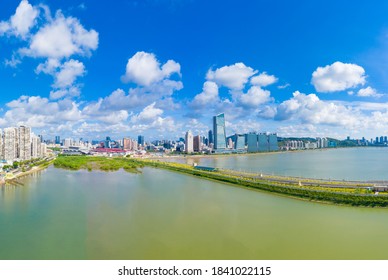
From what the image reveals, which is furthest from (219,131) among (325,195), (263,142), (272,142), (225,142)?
(325,195)

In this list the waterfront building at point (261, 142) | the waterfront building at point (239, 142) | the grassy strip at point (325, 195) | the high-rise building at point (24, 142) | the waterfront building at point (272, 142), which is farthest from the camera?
the waterfront building at point (272, 142)

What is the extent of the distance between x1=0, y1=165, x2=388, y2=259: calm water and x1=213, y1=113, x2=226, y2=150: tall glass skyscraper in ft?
105

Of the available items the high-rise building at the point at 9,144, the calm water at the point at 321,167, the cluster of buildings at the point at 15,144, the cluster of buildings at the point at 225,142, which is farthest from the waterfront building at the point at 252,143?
the high-rise building at the point at 9,144

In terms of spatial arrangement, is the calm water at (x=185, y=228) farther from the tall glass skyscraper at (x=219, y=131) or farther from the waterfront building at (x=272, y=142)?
the waterfront building at (x=272, y=142)

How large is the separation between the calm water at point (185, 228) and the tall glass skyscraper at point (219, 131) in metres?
32.2

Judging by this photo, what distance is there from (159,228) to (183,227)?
0.49m

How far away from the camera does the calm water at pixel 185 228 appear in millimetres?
4332

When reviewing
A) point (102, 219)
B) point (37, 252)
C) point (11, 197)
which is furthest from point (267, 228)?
point (11, 197)

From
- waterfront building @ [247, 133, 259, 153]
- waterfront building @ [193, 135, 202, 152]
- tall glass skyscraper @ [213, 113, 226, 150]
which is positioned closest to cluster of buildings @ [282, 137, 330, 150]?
waterfront building @ [247, 133, 259, 153]

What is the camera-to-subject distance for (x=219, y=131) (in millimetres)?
40906

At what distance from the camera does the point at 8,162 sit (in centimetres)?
1759

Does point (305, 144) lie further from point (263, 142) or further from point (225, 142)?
point (225, 142)

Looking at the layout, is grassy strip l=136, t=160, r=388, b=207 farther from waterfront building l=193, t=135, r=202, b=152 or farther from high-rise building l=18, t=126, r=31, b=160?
waterfront building l=193, t=135, r=202, b=152

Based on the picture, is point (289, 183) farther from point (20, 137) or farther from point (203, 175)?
point (20, 137)
